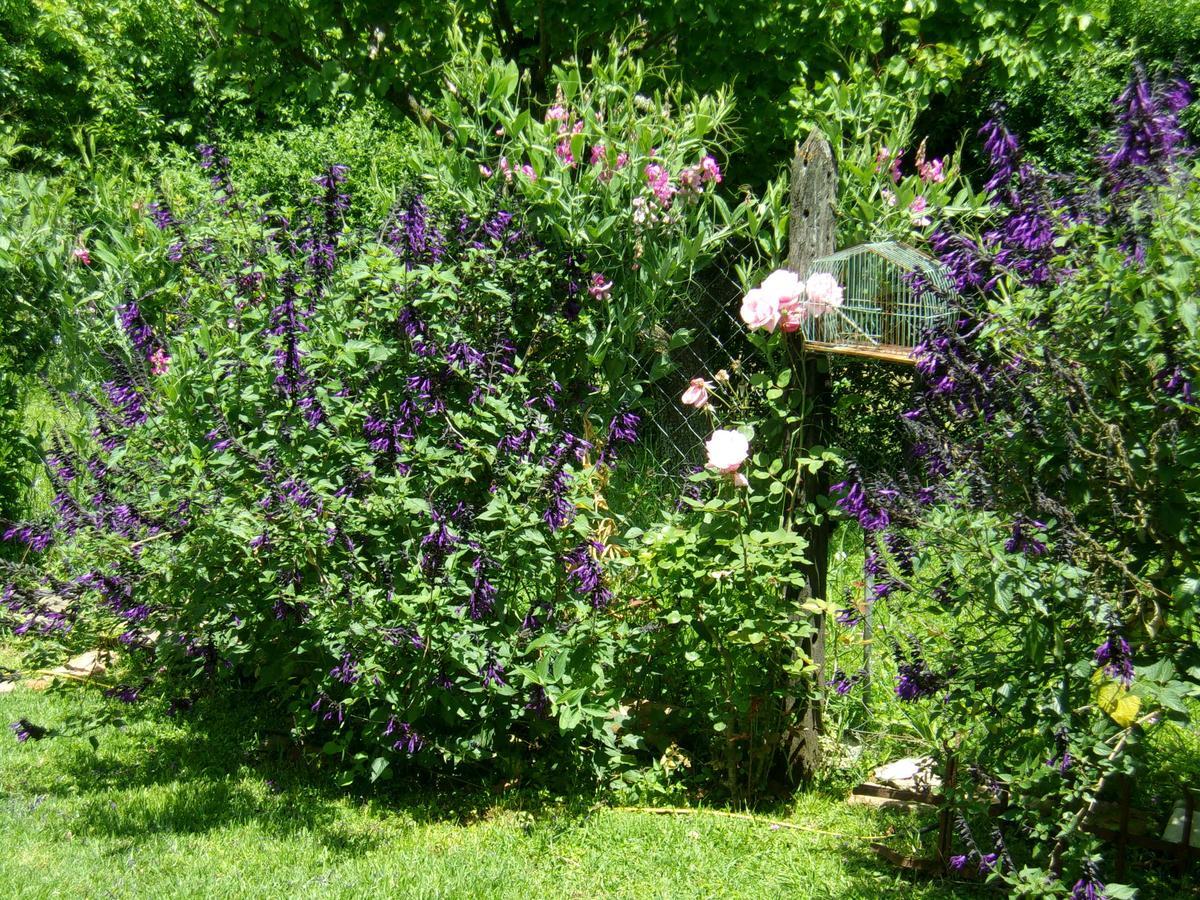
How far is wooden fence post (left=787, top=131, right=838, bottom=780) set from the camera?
12.1ft

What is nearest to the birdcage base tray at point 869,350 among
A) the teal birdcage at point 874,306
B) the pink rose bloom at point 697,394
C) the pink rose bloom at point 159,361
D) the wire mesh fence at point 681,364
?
the teal birdcage at point 874,306

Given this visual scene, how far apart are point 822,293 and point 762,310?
0.65 feet

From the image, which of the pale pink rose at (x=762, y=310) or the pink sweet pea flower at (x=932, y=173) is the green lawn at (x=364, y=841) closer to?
the pale pink rose at (x=762, y=310)

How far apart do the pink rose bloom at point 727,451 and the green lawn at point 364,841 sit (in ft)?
3.88

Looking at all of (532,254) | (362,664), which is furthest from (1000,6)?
(362,664)

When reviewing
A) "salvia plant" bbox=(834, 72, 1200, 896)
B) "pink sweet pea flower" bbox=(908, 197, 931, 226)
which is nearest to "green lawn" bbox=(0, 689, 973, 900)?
"salvia plant" bbox=(834, 72, 1200, 896)

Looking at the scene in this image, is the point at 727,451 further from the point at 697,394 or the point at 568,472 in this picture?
the point at 568,472

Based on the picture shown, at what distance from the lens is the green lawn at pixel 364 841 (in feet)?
10.1

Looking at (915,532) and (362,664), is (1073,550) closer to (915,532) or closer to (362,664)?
(915,532)

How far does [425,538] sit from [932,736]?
163 centimetres

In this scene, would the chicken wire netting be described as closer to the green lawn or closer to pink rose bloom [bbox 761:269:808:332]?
pink rose bloom [bbox 761:269:808:332]

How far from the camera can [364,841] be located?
3408mm

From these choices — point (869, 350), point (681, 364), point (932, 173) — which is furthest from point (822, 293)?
point (681, 364)

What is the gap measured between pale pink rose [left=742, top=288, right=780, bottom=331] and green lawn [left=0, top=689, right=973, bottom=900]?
1643 millimetres
